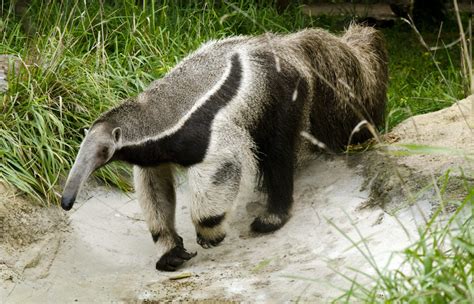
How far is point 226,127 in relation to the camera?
6.55 meters

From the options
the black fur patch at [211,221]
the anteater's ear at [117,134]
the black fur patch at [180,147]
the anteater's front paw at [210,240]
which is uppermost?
the anteater's ear at [117,134]

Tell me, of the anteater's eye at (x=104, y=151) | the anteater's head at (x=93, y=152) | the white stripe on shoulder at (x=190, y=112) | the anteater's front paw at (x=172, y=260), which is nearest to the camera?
the anteater's head at (x=93, y=152)

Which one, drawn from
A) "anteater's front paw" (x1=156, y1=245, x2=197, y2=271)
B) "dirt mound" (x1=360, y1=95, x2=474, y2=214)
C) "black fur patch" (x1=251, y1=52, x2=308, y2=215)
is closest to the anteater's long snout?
"anteater's front paw" (x1=156, y1=245, x2=197, y2=271)

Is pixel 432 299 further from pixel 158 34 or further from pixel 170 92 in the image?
pixel 158 34

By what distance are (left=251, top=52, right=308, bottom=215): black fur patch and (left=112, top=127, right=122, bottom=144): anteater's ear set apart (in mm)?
1138

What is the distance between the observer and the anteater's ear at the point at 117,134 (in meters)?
6.18

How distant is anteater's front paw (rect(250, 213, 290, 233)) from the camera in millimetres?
7086

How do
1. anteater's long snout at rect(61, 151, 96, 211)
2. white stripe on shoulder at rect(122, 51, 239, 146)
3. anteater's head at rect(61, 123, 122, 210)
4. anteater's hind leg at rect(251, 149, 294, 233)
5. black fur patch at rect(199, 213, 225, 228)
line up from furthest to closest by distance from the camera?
1. anteater's hind leg at rect(251, 149, 294, 233)
2. black fur patch at rect(199, 213, 225, 228)
3. white stripe on shoulder at rect(122, 51, 239, 146)
4. anteater's head at rect(61, 123, 122, 210)
5. anteater's long snout at rect(61, 151, 96, 211)

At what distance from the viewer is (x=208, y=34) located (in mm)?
9328

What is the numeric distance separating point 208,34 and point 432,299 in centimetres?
584

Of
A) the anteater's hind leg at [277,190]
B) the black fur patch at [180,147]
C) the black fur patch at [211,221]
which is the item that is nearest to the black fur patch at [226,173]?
the black fur patch at [180,147]

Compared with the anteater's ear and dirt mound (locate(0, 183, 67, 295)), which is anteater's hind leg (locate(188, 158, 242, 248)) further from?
dirt mound (locate(0, 183, 67, 295))

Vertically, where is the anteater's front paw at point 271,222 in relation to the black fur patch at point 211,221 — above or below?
below

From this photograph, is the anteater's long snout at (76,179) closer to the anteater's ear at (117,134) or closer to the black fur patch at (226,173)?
the anteater's ear at (117,134)
